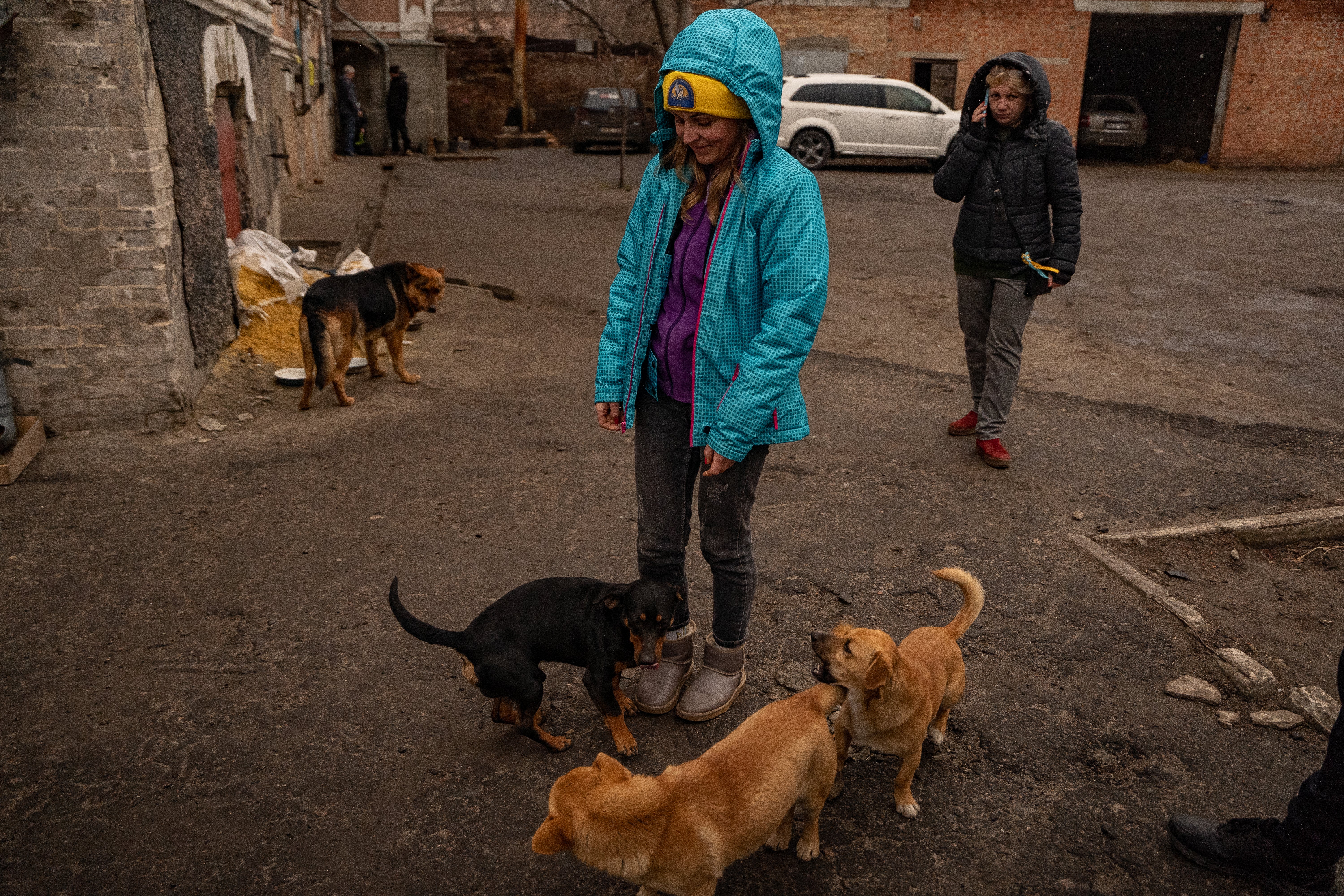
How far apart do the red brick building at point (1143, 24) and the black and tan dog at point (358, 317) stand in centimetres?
1892

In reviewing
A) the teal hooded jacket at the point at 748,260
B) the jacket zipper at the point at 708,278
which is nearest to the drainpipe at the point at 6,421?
the teal hooded jacket at the point at 748,260

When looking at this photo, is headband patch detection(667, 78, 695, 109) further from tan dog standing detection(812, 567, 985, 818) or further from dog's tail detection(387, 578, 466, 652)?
dog's tail detection(387, 578, 466, 652)

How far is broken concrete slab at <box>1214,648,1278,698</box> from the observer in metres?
3.16

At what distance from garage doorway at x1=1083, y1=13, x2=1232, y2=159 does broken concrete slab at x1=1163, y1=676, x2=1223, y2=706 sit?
80.7 ft

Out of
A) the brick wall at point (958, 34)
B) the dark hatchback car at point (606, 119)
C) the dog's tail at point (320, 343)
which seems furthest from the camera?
the dark hatchback car at point (606, 119)

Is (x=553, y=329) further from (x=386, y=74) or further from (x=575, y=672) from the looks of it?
(x=386, y=74)

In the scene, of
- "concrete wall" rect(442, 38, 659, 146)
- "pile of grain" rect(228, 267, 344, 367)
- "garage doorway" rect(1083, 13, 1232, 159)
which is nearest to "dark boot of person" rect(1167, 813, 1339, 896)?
"pile of grain" rect(228, 267, 344, 367)

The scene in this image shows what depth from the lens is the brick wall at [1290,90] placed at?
22266mm

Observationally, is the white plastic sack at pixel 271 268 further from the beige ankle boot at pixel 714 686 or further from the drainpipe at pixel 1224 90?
the drainpipe at pixel 1224 90

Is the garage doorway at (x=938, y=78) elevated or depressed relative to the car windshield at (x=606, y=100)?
elevated

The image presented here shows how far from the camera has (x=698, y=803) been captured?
7.09 feet

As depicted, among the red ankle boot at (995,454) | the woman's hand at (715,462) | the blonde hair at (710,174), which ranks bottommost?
the red ankle boot at (995,454)

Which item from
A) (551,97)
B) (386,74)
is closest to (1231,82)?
(551,97)

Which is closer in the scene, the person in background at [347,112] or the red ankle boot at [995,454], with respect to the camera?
the red ankle boot at [995,454]
